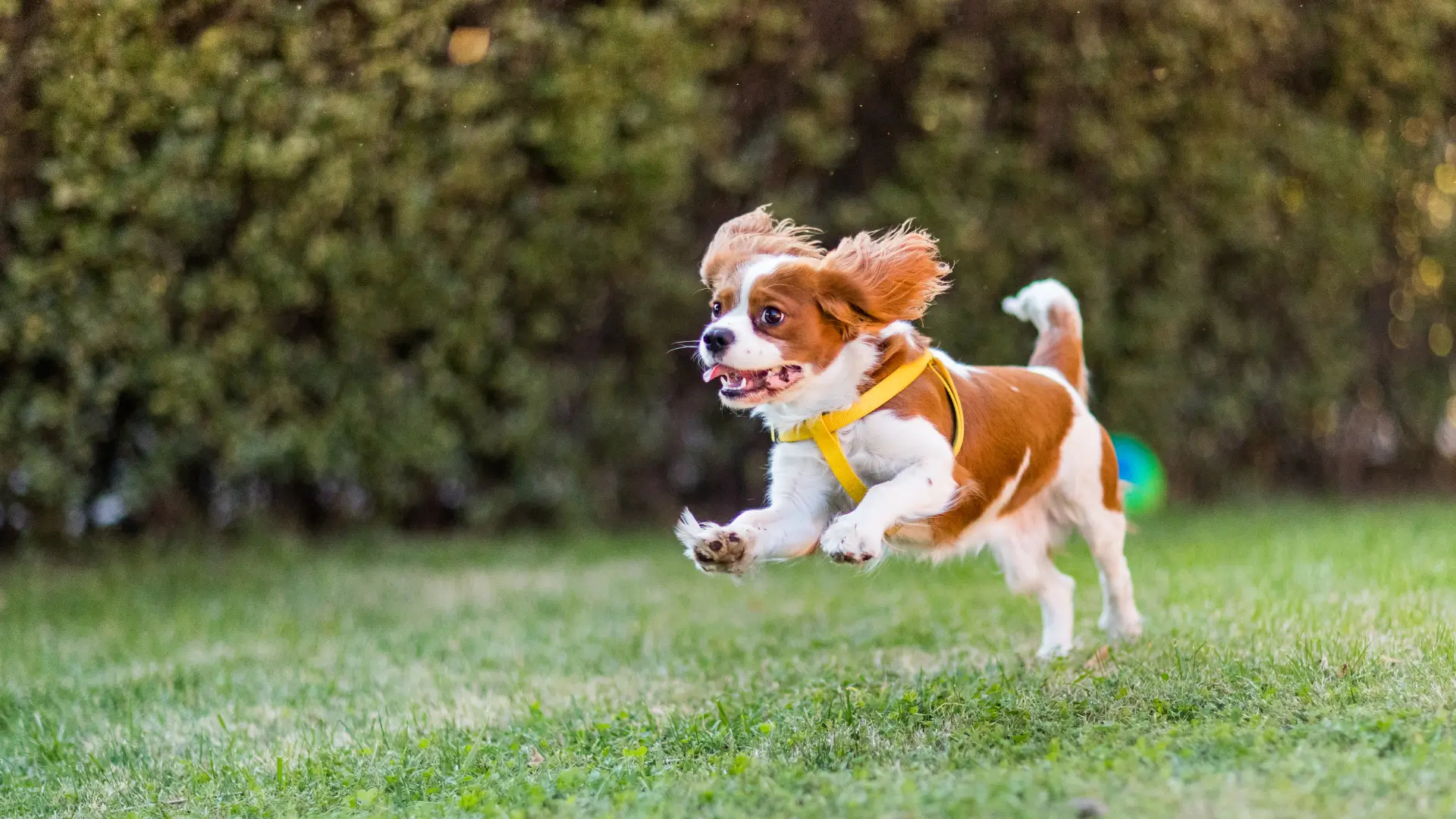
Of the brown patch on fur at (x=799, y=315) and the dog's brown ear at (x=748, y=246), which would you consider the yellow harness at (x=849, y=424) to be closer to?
the brown patch on fur at (x=799, y=315)

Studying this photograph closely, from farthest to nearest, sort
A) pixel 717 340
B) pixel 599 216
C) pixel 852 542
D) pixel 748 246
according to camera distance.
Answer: pixel 599 216
pixel 748 246
pixel 717 340
pixel 852 542

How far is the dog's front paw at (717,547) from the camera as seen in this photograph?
147 inches

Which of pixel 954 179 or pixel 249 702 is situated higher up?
pixel 954 179

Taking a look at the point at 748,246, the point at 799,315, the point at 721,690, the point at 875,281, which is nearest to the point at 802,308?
the point at 799,315

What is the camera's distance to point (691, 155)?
8.58 meters

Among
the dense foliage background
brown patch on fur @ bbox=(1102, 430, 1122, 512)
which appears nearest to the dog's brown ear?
brown patch on fur @ bbox=(1102, 430, 1122, 512)

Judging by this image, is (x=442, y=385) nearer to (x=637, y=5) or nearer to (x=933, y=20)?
(x=637, y=5)

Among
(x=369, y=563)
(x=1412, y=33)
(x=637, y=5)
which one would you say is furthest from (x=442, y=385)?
(x=1412, y=33)

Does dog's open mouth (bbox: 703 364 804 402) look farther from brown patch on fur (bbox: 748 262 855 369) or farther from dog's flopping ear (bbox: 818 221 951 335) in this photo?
dog's flopping ear (bbox: 818 221 951 335)

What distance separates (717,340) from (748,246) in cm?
68

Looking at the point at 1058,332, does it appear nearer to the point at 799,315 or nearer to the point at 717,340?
the point at 799,315

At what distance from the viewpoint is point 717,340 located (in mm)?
3850

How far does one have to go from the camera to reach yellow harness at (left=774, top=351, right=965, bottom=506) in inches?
159

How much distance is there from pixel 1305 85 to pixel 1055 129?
2268mm
